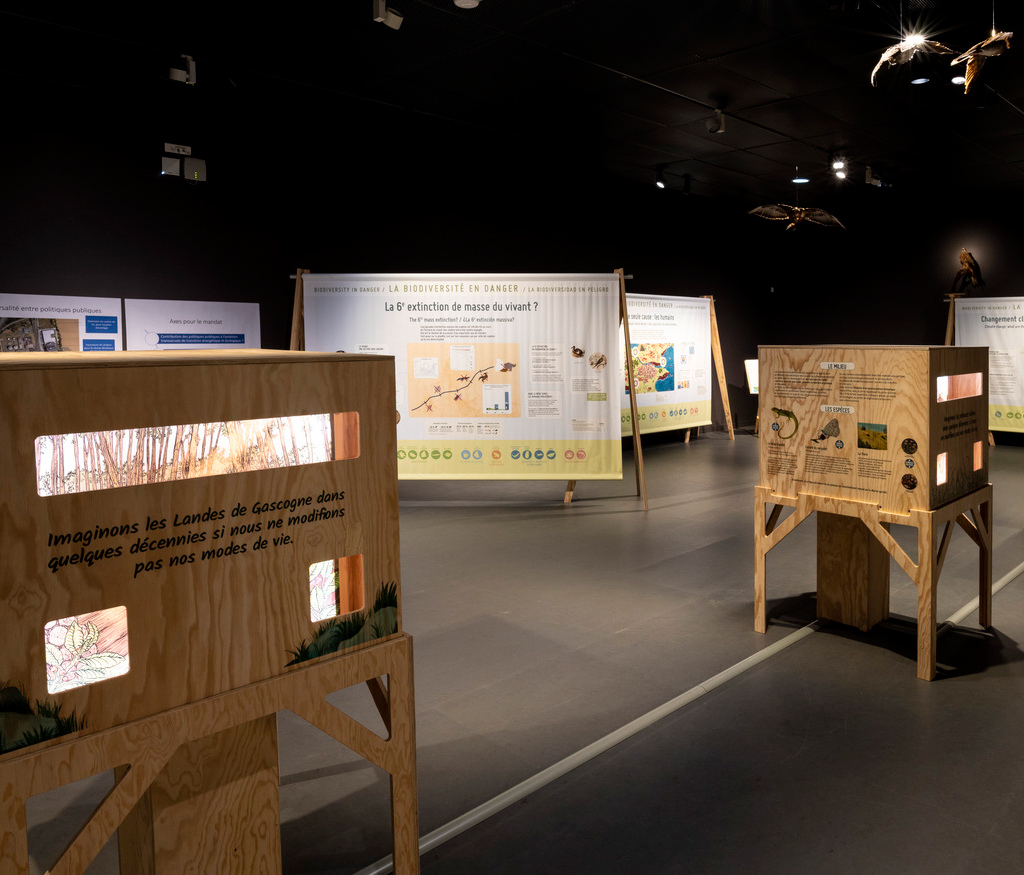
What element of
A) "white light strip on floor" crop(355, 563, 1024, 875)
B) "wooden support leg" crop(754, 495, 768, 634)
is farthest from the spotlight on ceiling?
"white light strip on floor" crop(355, 563, 1024, 875)

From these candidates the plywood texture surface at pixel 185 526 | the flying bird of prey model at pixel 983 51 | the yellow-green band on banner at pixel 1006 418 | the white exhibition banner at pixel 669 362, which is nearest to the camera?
the plywood texture surface at pixel 185 526

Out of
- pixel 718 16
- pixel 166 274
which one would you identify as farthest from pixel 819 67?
pixel 166 274

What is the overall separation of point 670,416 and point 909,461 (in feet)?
23.2

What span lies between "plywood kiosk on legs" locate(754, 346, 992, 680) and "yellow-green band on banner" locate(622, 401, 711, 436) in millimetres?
5599

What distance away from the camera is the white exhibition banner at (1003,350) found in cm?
978

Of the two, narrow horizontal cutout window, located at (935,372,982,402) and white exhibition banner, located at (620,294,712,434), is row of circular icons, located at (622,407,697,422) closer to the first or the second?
white exhibition banner, located at (620,294,712,434)

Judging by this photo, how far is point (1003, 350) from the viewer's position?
9938 millimetres

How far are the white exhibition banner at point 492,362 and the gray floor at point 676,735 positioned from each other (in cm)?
157

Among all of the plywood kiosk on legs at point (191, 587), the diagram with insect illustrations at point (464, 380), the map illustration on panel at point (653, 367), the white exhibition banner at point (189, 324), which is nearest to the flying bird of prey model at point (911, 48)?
the diagram with insect illustrations at point (464, 380)

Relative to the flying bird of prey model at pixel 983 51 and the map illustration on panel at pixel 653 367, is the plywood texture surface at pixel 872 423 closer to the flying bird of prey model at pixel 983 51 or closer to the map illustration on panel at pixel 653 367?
the flying bird of prey model at pixel 983 51

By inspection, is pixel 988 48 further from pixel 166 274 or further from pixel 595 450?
pixel 166 274

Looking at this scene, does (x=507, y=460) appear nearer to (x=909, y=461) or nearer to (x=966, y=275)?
(x=909, y=461)

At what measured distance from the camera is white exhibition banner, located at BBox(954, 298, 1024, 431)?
385 inches

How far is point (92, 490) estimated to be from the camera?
4.07 ft
